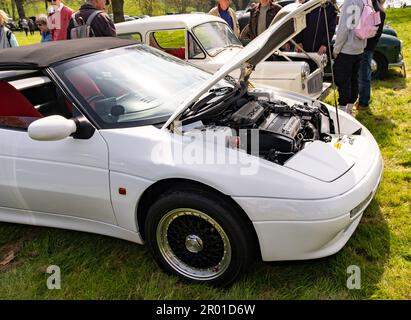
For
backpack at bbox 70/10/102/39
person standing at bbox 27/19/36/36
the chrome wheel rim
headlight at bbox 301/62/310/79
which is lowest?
person standing at bbox 27/19/36/36

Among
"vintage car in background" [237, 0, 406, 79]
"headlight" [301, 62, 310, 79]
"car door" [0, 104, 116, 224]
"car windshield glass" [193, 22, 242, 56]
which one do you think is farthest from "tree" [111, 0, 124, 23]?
"car door" [0, 104, 116, 224]

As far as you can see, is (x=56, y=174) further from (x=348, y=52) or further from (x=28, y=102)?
(x=348, y=52)

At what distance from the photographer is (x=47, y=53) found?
292 centimetres

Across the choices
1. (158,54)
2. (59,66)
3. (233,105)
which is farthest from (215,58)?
(59,66)

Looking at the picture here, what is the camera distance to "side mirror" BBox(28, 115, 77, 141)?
2.42 m

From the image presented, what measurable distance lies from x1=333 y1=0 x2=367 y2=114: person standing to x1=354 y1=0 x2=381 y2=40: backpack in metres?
0.04

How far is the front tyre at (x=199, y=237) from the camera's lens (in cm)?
231

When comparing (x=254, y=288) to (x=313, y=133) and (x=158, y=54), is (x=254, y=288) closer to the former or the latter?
(x=313, y=133)

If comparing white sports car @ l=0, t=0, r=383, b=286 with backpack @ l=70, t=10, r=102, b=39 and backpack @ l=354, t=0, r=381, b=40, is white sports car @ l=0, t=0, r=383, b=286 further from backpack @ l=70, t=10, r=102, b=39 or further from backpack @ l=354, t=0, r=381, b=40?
backpack @ l=354, t=0, r=381, b=40

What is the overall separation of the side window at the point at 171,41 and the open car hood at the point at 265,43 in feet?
8.99

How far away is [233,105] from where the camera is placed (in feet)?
10.1

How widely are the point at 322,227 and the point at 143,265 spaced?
4.27 ft

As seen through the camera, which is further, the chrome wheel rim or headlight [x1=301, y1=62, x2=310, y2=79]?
headlight [x1=301, y1=62, x2=310, y2=79]

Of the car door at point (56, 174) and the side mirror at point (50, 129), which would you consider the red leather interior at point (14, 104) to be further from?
the side mirror at point (50, 129)
